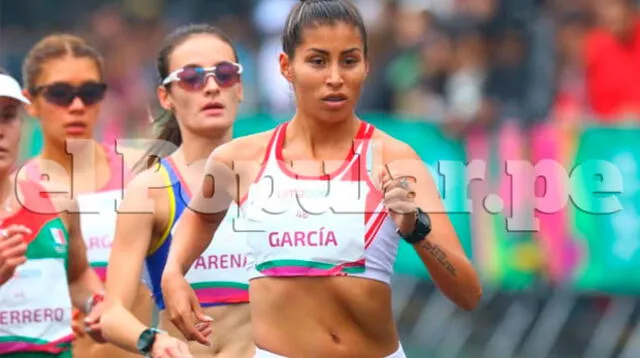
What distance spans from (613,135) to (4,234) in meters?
6.31

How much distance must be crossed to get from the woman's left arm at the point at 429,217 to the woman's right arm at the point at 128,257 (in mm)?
1363

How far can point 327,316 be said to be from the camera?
20.6ft

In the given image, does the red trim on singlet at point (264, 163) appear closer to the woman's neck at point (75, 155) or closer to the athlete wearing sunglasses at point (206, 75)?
the athlete wearing sunglasses at point (206, 75)

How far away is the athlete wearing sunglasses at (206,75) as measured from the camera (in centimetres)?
775

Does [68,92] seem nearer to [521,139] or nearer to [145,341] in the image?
[145,341]

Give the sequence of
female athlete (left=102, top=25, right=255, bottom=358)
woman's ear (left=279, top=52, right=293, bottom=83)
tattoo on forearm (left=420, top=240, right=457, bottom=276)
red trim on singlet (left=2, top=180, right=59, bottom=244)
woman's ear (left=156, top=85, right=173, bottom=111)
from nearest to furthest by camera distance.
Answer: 1. tattoo on forearm (left=420, top=240, right=457, bottom=276)
2. woman's ear (left=279, top=52, right=293, bottom=83)
3. female athlete (left=102, top=25, right=255, bottom=358)
4. red trim on singlet (left=2, top=180, right=59, bottom=244)
5. woman's ear (left=156, top=85, right=173, bottom=111)

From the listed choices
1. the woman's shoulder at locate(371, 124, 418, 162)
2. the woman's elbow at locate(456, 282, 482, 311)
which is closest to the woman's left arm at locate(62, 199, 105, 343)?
the woman's shoulder at locate(371, 124, 418, 162)

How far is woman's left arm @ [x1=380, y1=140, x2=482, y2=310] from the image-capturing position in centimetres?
586

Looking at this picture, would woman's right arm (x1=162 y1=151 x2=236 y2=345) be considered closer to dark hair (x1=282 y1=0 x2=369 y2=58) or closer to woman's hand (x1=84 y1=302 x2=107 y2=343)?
dark hair (x1=282 y1=0 x2=369 y2=58)

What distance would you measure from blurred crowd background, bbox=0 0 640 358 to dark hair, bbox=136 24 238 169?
174 inches

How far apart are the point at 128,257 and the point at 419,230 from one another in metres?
1.73

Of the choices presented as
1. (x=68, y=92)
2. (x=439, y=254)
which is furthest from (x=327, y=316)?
(x=68, y=92)

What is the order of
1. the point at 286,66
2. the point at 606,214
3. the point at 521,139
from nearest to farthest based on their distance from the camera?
the point at 286,66 < the point at 606,214 < the point at 521,139

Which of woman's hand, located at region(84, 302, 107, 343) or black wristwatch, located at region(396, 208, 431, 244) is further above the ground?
black wristwatch, located at region(396, 208, 431, 244)
